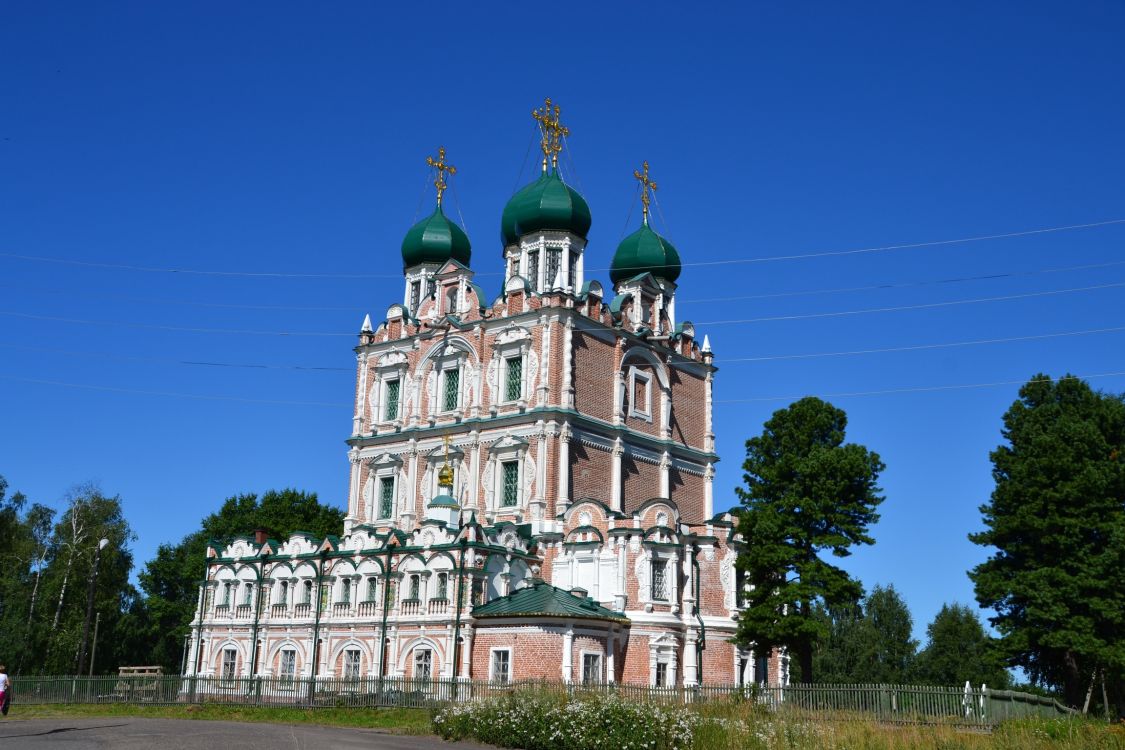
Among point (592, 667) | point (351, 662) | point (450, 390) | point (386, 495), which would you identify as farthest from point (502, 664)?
point (450, 390)

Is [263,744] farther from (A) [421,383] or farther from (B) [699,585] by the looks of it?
(A) [421,383]

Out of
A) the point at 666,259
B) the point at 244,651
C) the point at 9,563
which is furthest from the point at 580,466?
the point at 9,563

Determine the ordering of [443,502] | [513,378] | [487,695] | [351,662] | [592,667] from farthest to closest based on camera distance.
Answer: [513,378] → [443,502] → [351,662] → [592,667] → [487,695]

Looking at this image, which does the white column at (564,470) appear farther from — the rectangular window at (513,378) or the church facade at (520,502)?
the rectangular window at (513,378)

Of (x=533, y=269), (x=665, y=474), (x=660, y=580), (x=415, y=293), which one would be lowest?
(x=660, y=580)

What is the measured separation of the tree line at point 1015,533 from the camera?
36656 mm

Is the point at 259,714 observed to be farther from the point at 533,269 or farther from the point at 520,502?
the point at 533,269

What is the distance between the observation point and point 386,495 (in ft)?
168

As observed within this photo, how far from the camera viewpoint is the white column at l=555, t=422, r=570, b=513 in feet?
146

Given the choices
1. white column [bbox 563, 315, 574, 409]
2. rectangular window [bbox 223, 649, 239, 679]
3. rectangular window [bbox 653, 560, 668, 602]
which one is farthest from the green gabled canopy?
rectangular window [bbox 223, 649, 239, 679]

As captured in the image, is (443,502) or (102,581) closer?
(443,502)

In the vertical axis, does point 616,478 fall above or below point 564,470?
above

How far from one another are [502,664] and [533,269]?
18181mm

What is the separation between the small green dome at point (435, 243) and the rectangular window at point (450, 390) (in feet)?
23.5
